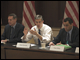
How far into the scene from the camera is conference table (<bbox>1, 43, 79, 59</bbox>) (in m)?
2.41

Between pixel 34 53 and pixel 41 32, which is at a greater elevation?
pixel 41 32

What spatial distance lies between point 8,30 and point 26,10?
1.50 metres

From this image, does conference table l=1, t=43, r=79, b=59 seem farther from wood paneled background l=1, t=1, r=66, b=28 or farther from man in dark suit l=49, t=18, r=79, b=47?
wood paneled background l=1, t=1, r=66, b=28

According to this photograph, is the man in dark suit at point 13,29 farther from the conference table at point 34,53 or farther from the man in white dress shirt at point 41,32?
the conference table at point 34,53

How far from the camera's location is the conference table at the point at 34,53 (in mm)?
2415

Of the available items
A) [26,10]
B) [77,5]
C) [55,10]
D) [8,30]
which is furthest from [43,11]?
[8,30]

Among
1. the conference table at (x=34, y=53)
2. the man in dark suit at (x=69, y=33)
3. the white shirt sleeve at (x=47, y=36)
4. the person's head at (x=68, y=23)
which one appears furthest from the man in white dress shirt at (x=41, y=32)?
the conference table at (x=34, y=53)

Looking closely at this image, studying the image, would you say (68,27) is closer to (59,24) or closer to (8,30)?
(8,30)

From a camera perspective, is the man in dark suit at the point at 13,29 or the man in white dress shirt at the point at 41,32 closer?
the man in white dress shirt at the point at 41,32

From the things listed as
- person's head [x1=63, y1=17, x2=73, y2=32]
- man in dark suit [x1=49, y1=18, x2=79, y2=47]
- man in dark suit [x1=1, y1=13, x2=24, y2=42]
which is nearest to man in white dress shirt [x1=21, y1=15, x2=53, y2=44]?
man in dark suit [x1=49, y1=18, x2=79, y2=47]

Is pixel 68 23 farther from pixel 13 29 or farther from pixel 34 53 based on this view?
pixel 13 29

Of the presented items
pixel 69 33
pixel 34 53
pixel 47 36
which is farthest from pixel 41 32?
pixel 34 53

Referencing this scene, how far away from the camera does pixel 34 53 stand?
2.70m

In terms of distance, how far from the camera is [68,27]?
323cm
